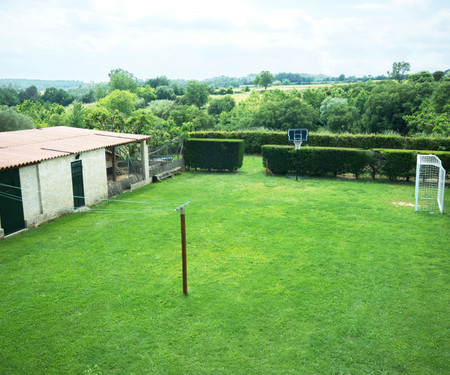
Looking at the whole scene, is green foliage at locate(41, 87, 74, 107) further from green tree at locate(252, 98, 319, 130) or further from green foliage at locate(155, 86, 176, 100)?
green tree at locate(252, 98, 319, 130)

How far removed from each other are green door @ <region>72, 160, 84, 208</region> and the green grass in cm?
114

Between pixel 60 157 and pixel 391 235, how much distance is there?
13.9 m

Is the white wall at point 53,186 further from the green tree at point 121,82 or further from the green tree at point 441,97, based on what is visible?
the green tree at point 121,82

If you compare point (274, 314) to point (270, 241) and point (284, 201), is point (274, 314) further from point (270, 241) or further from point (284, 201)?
point (284, 201)

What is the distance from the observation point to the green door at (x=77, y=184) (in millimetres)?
17391

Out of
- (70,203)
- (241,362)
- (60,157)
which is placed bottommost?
(241,362)

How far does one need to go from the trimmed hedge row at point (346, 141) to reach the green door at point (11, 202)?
2104 cm

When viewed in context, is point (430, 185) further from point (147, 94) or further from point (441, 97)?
point (147, 94)

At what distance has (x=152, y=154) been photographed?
29547 mm

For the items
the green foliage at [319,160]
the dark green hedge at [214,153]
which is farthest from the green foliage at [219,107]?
the green foliage at [319,160]

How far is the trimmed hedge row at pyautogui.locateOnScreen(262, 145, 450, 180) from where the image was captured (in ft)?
77.4

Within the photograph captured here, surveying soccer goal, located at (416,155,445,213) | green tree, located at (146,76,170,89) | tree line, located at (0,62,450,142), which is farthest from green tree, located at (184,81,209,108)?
soccer goal, located at (416,155,445,213)

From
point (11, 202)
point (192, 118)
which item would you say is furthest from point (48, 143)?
point (192, 118)

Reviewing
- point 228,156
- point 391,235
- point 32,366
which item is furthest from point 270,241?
point 228,156
